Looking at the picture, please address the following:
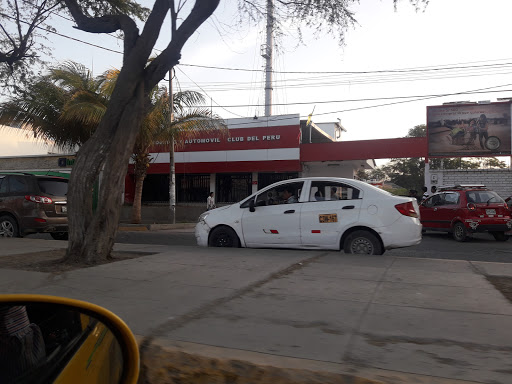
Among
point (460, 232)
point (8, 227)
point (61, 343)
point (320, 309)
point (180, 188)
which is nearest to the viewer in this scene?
point (61, 343)

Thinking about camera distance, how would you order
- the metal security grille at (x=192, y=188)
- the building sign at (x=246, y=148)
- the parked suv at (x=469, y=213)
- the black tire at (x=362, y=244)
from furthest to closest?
the metal security grille at (x=192, y=188) < the building sign at (x=246, y=148) < the parked suv at (x=469, y=213) < the black tire at (x=362, y=244)

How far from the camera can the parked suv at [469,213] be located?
39.7 feet

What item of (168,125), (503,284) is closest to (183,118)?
(168,125)

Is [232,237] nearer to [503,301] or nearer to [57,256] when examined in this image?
[57,256]

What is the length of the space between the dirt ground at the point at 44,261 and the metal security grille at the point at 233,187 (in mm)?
16857

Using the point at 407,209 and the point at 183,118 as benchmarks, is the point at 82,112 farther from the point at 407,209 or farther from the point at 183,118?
the point at 407,209

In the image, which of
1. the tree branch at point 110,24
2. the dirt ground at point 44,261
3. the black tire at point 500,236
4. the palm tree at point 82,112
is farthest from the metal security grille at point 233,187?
the tree branch at point 110,24

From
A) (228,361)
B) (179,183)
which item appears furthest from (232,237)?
(179,183)

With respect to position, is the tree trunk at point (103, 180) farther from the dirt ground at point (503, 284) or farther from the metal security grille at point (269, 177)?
the metal security grille at point (269, 177)

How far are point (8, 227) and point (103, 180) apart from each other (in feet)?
18.7

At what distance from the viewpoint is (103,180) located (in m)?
6.71

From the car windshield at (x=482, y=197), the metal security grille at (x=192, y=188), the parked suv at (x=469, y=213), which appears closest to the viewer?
the parked suv at (x=469, y=213)

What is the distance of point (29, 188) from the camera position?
1058cm

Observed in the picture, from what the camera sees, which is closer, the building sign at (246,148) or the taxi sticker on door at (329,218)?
the taxi sticker on door at (329,218)
